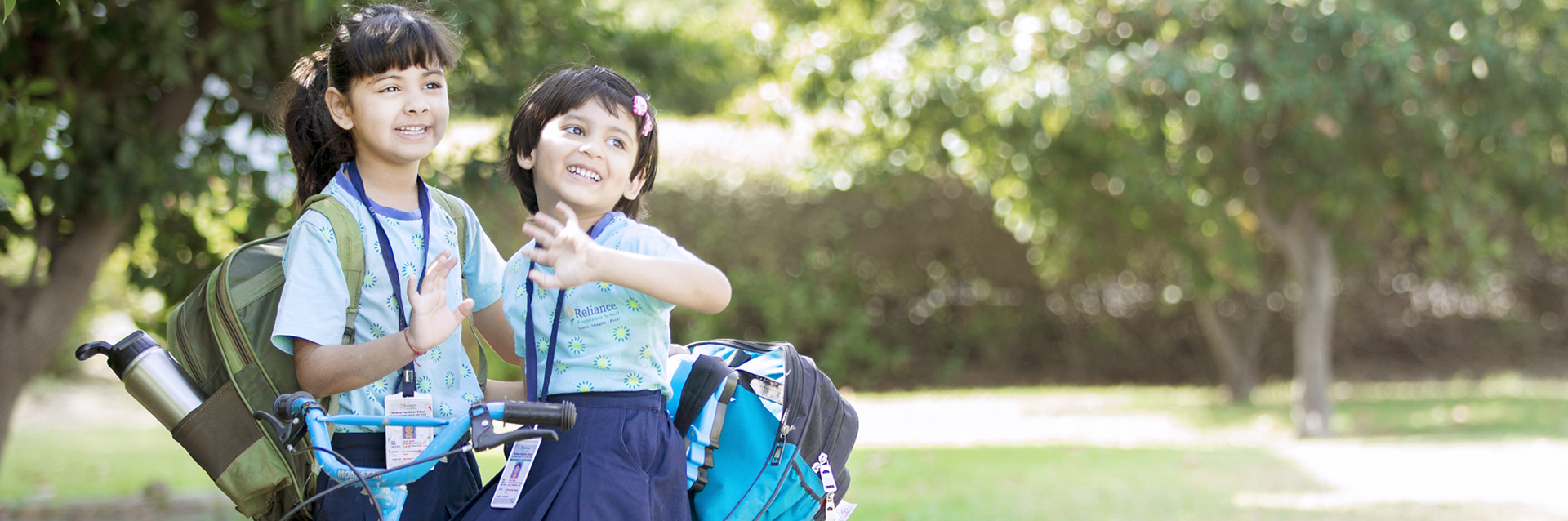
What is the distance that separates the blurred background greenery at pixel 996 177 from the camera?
4.15 metres

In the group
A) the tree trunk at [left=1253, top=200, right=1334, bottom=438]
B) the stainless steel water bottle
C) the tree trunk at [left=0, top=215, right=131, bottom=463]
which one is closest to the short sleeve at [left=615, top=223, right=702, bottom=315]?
the stainless steel water bottle

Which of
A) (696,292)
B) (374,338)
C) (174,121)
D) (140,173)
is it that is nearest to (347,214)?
(374,338)

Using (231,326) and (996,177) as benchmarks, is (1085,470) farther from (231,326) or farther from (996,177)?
(231,326)

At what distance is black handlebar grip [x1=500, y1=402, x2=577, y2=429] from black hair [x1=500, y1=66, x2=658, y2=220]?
0.48 meters

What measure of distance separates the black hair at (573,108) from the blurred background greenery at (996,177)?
704mm

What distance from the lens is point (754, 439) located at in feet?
6.76

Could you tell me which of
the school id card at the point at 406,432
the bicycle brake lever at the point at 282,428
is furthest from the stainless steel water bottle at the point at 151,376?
the school id card at the point at 406,432

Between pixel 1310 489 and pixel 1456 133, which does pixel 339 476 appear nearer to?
pixel 1310 489

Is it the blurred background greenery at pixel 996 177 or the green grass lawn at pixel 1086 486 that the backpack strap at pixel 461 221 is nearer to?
the blurred background greenery at pixel 996 177

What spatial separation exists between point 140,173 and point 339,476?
104 inches

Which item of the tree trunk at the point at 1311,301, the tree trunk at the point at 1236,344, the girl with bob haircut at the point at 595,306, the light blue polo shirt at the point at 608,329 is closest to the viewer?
the girl with bob haircut at the point at 595,306

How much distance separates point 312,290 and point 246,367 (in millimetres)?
162

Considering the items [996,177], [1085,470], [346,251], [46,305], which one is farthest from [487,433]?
[996,177]

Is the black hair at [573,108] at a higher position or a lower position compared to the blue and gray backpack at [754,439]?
higher
